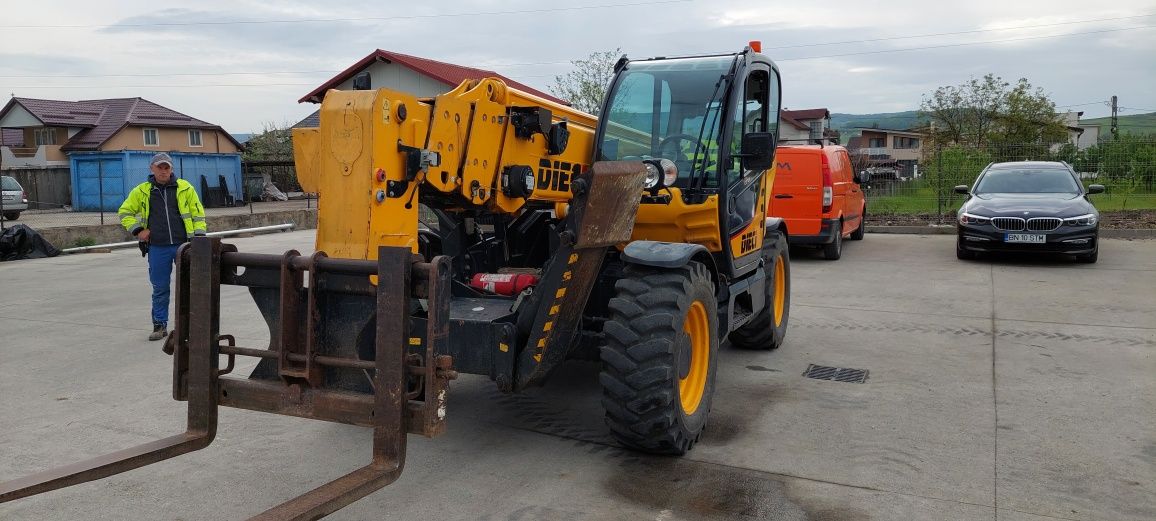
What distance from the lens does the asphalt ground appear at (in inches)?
163

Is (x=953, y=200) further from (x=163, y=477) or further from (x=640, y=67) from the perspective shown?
(x=163, y=477)

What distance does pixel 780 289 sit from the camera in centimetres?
782

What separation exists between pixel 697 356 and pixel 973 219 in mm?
8773

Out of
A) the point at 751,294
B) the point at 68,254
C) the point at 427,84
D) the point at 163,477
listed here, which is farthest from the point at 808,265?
the point at 427,84

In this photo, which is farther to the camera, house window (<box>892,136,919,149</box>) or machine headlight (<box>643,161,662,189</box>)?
house window (<box>892,136,919,149</box>)

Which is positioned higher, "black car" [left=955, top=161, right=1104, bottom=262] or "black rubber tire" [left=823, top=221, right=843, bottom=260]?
"black car" [left=955, top=161, right=1104, bottom=262]

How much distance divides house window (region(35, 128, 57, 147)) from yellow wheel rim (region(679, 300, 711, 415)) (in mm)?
45591

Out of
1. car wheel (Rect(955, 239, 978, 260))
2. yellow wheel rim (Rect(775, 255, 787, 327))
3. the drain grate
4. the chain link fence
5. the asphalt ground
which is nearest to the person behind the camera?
the asphalt ground

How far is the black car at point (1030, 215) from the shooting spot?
1182 cm

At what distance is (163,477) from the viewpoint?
4484 mm

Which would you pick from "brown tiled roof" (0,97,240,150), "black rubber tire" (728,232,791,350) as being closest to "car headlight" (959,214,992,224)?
"black rubber tire" (728,232,791,350)

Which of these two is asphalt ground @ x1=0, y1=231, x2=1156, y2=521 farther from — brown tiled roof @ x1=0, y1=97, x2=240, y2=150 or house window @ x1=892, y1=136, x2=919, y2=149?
house window @ x1=892, y1=136, x2=919, y2=149

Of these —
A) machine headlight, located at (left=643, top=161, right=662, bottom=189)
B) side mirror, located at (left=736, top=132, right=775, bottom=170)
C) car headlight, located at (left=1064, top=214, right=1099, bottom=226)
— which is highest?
side mirror, located at (left=736, top=132, right=775, bottom=170)

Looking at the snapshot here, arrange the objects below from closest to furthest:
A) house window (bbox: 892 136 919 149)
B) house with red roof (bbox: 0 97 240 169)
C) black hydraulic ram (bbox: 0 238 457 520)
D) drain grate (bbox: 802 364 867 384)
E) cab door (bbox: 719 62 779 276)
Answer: black hydraulic ram (bbox: 0 238 457 520), cab door (bbox: 719 62 779 276), drain grate (bbox: 802 364 867 384), house with red roof (bbox: 0 97 240 169), house window (bbox: 892 136 919 149)
